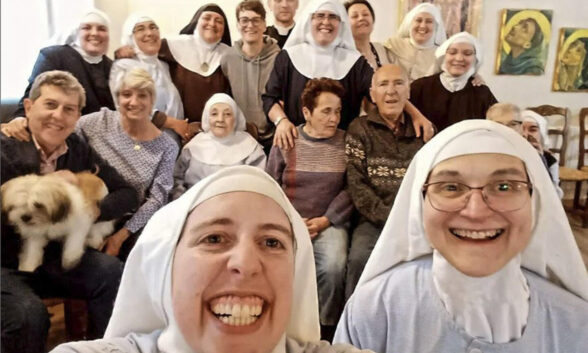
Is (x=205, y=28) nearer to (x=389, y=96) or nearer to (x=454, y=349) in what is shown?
(x=389, y=96)

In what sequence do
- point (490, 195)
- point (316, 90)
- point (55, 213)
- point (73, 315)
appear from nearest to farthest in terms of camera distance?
1. point (490, 195)
2. point (55, 213)
3. point (73, 315)
4. point (316, 90)

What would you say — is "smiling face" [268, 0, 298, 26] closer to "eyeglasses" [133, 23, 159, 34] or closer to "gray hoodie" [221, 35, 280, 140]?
"gray hoodie" [221, 35, 280, 140]

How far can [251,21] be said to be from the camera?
180 centimetres

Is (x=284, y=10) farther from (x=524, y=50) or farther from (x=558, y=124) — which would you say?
(x=558, y=124)

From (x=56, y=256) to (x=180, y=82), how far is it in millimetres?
757

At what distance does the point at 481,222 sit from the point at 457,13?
43.7 inches

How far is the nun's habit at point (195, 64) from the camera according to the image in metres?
1.82

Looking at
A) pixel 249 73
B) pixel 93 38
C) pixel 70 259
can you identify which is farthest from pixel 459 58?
pixel 70 259

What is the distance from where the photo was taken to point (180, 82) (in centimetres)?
184

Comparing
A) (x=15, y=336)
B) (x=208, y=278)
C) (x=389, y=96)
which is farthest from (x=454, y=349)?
(x=15, y=336)

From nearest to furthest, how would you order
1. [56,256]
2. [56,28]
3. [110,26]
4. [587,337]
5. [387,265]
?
1. [587,337]
2. [387,265]
3. [56,256]
4. [56,28]
5. [110,26]

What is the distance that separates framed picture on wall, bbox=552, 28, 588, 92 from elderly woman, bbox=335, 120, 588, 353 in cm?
78

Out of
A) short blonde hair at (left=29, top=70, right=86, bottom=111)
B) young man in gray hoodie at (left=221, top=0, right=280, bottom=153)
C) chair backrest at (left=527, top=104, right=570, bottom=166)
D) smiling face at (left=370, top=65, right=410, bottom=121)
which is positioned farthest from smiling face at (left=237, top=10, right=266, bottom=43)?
chair backrest at (left=527, top=104, right=570, bottom=166)

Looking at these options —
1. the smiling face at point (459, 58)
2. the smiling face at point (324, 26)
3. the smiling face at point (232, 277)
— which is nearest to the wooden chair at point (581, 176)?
the smiling face at point (459, 58)
